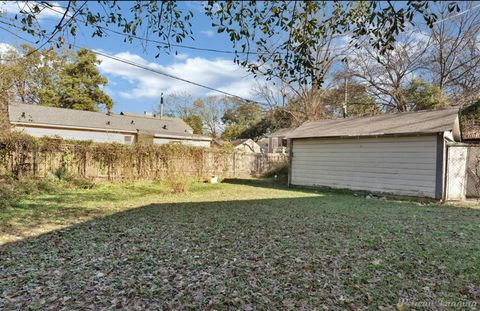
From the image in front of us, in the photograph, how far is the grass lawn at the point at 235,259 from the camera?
270 centimetres

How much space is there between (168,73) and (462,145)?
1184cm

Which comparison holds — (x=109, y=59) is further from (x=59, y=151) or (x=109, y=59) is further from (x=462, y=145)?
(x=462, y=145)

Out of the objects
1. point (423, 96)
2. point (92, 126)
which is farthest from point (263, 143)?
point (92, 126)

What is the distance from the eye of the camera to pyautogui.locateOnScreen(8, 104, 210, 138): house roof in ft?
60.0

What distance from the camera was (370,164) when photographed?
10.6 metres

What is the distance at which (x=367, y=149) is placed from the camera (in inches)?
421

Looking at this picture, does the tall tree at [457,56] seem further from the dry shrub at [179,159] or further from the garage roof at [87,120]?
the garage roof at [87,120]

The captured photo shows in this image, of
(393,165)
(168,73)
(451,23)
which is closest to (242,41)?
(393,165)

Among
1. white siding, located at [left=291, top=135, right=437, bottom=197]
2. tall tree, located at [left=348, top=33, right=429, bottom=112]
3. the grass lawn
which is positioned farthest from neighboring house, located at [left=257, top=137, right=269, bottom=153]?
the grass lawn

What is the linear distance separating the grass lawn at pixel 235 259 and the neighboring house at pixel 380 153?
297 cm

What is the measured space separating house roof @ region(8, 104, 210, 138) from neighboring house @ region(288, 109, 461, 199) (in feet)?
39.4

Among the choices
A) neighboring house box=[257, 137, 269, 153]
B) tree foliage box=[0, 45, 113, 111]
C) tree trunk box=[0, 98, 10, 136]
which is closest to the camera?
tree trunk box=[0, 98, 10, 136]

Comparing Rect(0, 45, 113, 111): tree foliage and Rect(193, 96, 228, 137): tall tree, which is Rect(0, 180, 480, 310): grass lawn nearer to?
Rect(0, 45, 113, 111): tree foliage

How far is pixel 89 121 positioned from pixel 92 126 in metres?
0.82
